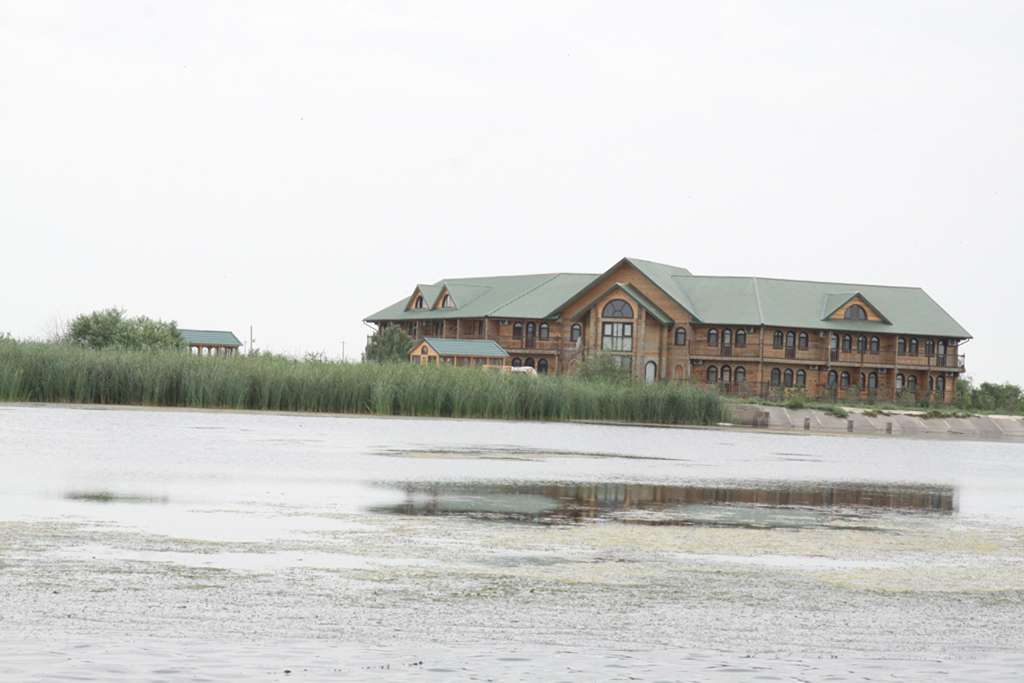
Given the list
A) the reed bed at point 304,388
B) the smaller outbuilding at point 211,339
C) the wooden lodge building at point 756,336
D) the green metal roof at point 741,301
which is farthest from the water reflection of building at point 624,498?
the smaller outbuilding at point 211,339

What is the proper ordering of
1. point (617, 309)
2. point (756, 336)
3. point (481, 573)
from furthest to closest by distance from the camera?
point (617, 309) < point (756, 336) < point (481, 573)

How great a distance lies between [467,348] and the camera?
92000 mm

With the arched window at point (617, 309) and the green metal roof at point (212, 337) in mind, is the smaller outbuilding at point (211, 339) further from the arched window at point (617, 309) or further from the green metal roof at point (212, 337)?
the arched window at point (617, 309)

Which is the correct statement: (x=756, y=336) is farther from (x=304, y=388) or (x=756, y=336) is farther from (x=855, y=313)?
(x=304, y=388)

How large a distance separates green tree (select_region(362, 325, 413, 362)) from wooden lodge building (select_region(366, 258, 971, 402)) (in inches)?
188

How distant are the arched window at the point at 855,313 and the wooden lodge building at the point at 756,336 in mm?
56

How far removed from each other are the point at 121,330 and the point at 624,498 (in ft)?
269

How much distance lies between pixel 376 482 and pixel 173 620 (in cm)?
1120

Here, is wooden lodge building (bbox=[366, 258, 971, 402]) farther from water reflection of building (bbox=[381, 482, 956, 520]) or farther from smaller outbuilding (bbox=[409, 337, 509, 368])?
water reflection of building (bbox=[381, 482, 956, 520])

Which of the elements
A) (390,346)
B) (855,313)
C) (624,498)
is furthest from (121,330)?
(624,498)

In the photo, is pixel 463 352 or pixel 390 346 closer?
pixel 463 352

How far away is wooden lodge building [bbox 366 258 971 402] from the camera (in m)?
90.3

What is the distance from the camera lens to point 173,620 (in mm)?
9195

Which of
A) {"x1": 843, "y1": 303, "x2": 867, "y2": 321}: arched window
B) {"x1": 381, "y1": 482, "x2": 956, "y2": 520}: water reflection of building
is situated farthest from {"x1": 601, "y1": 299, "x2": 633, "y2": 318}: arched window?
{"x1": 381, "y1": 482, "x2": 956, "y2": 520}: water reflection of building
